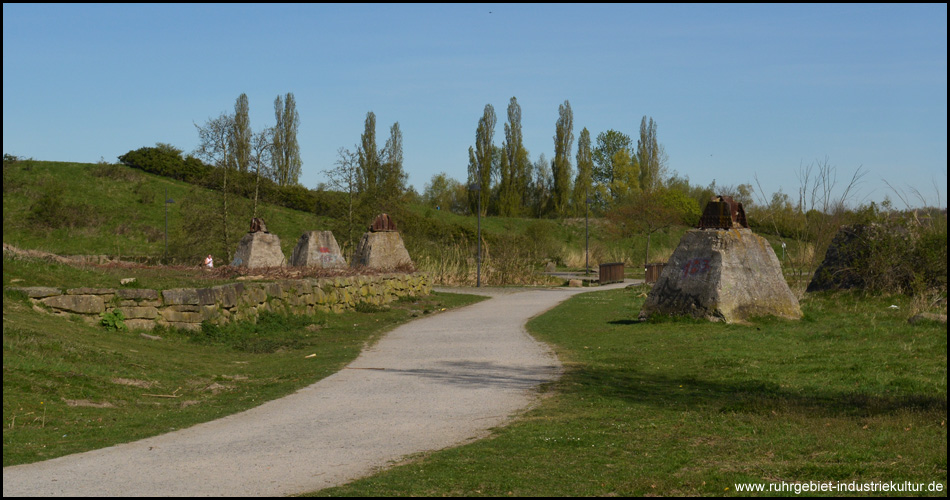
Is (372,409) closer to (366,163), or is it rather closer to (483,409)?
(483,409)

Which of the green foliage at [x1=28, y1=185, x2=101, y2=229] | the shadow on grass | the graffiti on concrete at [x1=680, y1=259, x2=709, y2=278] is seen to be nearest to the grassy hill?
the green foliage at [x1=28, y1=185, x2=101, y2=229]

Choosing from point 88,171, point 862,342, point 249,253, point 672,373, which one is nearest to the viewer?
point 672,373

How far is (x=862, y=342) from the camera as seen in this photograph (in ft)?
40.7

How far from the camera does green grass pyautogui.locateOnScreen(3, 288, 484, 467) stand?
25.7ft

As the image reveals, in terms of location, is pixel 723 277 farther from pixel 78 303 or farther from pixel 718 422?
pixel 78 303

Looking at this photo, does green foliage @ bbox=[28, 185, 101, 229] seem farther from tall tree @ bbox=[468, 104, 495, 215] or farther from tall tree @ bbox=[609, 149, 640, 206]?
tall tree @ bbox=[609, 149, 640, 206]

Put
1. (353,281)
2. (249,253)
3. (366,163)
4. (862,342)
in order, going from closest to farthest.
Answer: (862,342) → (353,281) → (249,253) → (366,163)

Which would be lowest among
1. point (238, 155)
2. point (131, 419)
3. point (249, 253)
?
point (131, 419)

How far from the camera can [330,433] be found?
775cm

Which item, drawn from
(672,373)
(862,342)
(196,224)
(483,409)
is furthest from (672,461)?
(196,224)

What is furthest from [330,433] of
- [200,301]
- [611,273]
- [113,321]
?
[611,273]

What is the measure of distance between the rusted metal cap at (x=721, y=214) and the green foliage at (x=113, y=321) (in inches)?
452

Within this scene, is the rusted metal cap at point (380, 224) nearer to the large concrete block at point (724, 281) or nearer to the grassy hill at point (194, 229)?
the grassy hill at point (194, 229)

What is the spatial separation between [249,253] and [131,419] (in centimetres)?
1729
